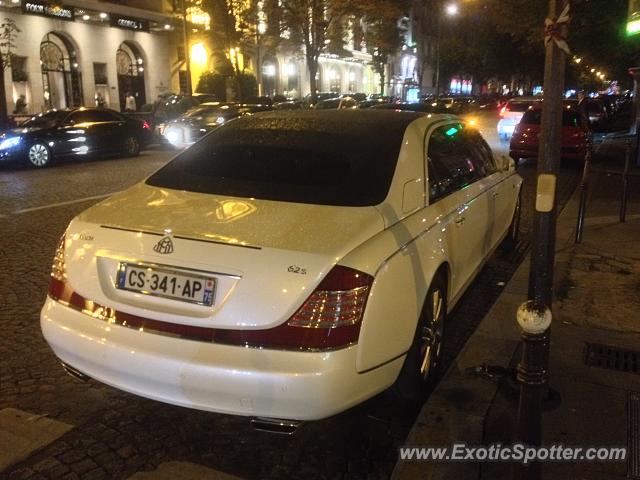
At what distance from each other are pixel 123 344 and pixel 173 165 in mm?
1611

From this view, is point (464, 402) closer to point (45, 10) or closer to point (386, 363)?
point (386, 363)

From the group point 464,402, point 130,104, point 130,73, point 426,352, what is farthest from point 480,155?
point 130,73

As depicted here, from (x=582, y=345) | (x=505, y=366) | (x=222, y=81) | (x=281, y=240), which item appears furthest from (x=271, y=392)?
(x=222, y=81)

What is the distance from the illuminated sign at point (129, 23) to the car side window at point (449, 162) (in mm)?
28802

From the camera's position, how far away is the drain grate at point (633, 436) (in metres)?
3.10

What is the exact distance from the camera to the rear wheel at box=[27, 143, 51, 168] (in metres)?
15.6

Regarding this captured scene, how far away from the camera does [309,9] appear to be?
3206cm

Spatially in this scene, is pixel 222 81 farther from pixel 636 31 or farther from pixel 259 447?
pixel 259 447

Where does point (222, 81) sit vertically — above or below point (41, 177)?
above

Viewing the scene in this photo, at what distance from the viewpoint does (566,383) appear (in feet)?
13.0

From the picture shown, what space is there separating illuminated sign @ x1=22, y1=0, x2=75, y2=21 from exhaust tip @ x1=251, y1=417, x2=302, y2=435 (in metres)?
25.6

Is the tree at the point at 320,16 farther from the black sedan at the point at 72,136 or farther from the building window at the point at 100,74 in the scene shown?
the black sedan at the point at 72,136

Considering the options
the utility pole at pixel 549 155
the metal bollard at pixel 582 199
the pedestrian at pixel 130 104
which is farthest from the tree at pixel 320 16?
the utility pole at pixel 549 155

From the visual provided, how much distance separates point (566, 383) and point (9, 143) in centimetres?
1466
